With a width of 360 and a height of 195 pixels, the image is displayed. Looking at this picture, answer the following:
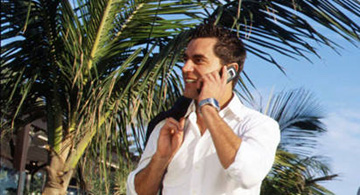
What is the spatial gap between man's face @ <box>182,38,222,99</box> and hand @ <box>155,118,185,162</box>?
0.29 feet

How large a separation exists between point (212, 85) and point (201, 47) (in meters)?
0.14

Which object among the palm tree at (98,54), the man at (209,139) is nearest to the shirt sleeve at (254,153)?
the man at (209,139)

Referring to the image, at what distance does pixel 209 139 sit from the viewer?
1479mm

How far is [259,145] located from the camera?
138cm

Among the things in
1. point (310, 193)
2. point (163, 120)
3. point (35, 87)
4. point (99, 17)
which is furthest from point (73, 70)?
point (310, 193)

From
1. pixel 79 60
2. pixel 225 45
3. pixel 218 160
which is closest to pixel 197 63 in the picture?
pixel 225 45

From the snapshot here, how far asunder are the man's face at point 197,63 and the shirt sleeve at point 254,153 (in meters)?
0.17

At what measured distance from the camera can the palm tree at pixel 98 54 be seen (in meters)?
4.49

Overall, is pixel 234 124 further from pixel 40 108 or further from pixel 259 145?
pixel 40 108

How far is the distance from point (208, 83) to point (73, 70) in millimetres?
3327

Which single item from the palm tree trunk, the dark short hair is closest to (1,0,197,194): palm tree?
the palm tree trunk

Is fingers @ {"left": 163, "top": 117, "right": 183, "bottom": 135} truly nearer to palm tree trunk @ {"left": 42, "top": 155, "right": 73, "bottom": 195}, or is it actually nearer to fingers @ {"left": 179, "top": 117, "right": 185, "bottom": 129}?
fingers @ {"left": 179, "top": 117, "right": 185, "bottom": 129}

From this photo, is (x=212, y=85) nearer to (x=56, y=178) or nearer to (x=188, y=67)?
(x=188, y=67)

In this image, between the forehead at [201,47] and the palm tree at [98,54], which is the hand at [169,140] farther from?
the palm tree at [98,54]
